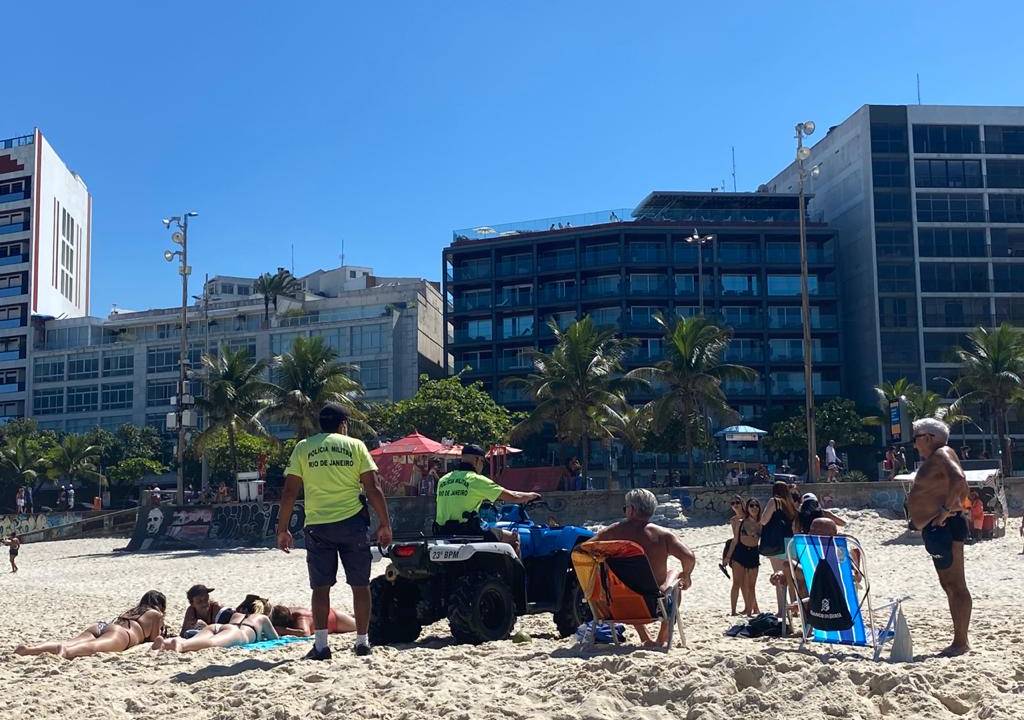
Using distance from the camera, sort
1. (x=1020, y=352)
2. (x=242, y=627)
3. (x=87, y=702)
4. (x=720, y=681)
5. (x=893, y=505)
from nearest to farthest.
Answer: (x=720, y=681) → (x=87, y=702) → (x=242, y=627) → (x=893, y=505) → (x=1020, y=352)

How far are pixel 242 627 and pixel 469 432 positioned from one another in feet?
125

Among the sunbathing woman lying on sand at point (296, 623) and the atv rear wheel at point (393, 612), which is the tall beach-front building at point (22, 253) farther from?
the atv rear wheel at point (393, 612)

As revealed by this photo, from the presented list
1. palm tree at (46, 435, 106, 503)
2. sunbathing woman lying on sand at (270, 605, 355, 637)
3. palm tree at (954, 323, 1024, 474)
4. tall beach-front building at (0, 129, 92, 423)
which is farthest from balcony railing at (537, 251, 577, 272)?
sunbathing woman lying on sand at (270, 605, 355, 637)

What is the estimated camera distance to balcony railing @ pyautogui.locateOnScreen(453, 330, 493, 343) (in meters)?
64.8

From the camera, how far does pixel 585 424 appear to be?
38312mm

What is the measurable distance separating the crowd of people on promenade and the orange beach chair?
14 cm

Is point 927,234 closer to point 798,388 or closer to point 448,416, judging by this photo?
point 798,388

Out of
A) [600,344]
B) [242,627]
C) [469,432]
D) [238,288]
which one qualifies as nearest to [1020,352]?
[600,344]

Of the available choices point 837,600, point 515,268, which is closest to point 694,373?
point 515,268

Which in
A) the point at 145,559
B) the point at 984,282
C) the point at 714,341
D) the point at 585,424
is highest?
the point at 984,282

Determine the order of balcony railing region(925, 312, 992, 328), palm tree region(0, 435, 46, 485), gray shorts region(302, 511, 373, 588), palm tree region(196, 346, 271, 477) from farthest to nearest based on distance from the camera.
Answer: balcony railing region(925, 312, 992, 328) → palm tree region(0, 435, 46, 485) → palm tree region(196, 346, 271, 477) → gray shorts region(302, 511, 373, 588)

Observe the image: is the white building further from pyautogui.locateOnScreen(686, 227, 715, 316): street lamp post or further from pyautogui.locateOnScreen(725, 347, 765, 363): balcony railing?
pyautogui.locateOnScreen(725, 347, 765, 363): balcony railing

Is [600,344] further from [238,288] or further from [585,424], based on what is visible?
[238,288]

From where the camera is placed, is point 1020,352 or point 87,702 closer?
point 87,702
